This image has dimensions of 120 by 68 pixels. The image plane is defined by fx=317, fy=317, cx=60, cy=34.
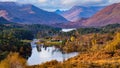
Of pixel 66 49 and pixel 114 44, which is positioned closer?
pixel 114 44

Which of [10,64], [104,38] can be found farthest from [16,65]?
[104,38]

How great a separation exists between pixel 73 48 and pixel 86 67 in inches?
3343

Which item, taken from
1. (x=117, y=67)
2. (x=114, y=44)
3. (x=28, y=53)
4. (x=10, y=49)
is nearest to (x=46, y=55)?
(x=28, y=53)

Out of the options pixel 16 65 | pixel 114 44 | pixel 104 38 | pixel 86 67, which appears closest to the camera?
pixel 16 65

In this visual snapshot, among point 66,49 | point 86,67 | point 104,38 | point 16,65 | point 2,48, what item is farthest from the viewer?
point 104,38

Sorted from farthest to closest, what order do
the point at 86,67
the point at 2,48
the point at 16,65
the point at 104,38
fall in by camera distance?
the point at 104,38 → the point at 2,48 → the point at 86,67 → the point at 16,65

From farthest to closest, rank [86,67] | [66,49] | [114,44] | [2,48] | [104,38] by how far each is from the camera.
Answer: [104,38] < [66,49] < [114,44] < [2,48] < [86,67]

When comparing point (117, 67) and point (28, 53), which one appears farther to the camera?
point (28, 53)

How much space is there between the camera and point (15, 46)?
11544 cm

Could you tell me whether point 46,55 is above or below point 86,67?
below

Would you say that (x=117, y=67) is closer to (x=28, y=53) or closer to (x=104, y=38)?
(x=28, y=53)

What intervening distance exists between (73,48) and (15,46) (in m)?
35.2

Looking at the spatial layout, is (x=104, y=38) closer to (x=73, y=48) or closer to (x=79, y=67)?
(x=73, y=48)

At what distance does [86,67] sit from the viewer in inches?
2272
